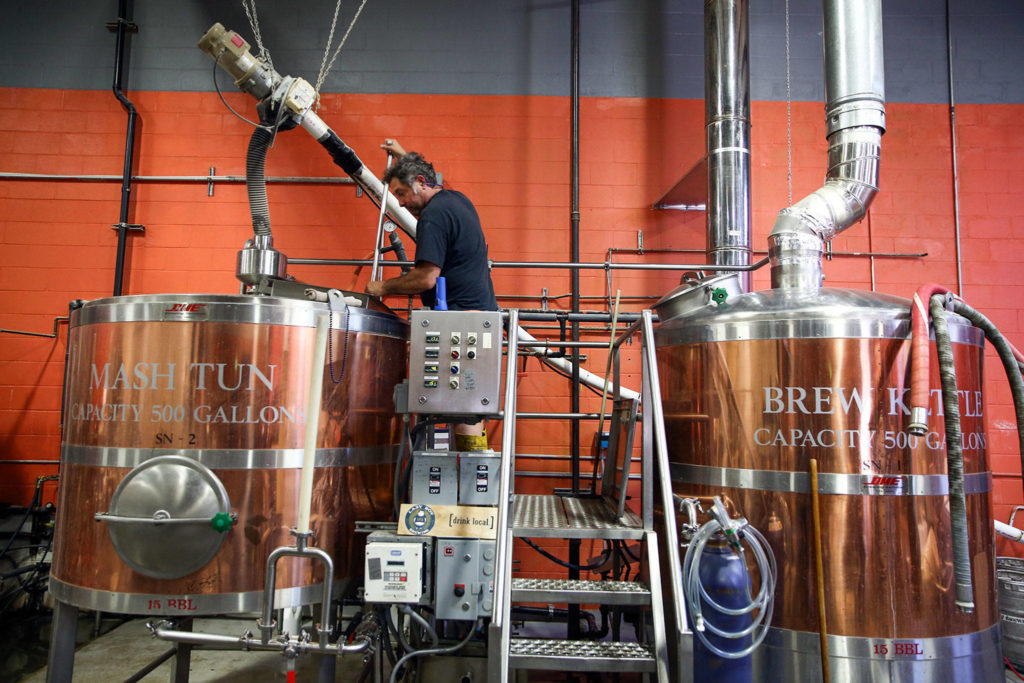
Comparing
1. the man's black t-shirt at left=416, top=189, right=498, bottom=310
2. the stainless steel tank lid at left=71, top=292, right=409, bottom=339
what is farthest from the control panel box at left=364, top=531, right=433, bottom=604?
the man's black t-shirt at left=416, top=189, right=498, bottom=310

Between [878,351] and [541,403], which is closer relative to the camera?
[878,351]

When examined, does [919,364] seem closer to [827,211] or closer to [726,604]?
[827,211]

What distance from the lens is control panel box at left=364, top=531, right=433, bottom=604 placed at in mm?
2195

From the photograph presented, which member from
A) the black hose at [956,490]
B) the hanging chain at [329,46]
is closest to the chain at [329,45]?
the hanging chain at [329,46]

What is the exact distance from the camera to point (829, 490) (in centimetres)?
223

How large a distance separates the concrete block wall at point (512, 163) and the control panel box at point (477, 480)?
1.77 m

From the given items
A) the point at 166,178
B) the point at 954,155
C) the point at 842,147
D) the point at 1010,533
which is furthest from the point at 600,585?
the point at 954,155

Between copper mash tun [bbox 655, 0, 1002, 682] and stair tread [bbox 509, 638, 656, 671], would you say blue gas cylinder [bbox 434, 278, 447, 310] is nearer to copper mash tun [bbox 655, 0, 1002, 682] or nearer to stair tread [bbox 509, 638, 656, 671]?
copper mash tun [bbox 655, 0, 1002, 682]

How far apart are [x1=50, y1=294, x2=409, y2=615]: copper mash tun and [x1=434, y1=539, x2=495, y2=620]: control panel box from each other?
46cm

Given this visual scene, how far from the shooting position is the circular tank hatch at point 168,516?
2145 millimetres

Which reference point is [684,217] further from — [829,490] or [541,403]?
[829,490]

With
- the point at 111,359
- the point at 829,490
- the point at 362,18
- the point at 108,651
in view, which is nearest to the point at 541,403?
the point at 829,490

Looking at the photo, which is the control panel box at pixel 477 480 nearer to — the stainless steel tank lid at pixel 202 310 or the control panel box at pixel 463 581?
the control panel box at pixel 463 581

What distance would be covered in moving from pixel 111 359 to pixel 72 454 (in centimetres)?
43
